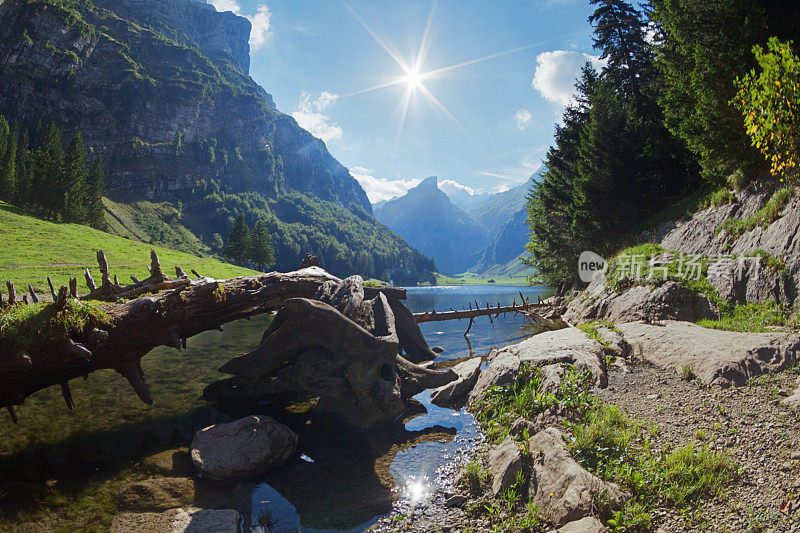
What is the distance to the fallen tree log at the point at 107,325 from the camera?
923 centimetres

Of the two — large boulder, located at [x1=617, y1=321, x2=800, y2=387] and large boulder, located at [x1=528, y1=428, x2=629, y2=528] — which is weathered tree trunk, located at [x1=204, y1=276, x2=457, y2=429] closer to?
large boulder, located at [x1=528, y1=428, x2=629, y2=528]

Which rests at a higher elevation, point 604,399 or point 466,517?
point 604,399

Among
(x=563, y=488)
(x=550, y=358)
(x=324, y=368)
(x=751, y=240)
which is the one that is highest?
(x=751, y=240)

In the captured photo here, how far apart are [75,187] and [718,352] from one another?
111759 mm

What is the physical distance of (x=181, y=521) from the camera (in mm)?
6883

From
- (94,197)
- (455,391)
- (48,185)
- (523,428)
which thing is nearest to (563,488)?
(523,428)

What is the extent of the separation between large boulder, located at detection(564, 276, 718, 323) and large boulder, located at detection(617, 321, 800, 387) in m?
2.91

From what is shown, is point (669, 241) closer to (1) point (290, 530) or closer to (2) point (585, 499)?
(2) point (585, 499)

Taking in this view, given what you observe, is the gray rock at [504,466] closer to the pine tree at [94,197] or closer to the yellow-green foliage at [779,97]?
the yellow-green foliage at [779,97]

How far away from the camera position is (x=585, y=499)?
5.61m

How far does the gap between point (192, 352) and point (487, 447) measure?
21162mm

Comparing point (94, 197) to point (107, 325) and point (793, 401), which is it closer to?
point (107, 325)

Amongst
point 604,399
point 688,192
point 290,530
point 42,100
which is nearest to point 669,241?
point 688,192

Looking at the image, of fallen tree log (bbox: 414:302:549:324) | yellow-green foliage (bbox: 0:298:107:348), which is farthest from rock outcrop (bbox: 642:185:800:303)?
yellow-green foliage (bbox: 0:298:107:348)
